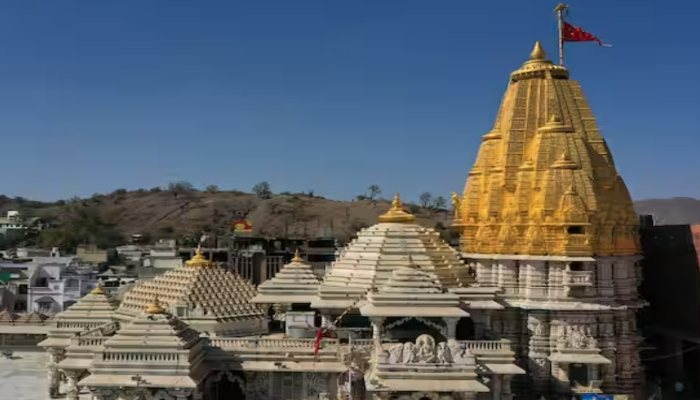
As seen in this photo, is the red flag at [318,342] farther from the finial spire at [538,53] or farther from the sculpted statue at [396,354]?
the finial spire at [538,53]

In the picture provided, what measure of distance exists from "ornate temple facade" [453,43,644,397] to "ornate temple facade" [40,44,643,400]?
0.06m

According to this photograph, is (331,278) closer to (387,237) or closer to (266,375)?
(387,237)

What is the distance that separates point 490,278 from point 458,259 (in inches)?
60.6

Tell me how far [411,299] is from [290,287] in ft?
24.0

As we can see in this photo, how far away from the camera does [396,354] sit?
21.0 metres


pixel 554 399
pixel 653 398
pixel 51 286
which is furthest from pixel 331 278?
pixel 51 286

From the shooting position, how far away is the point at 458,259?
27.8 metres

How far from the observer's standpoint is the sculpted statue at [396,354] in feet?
68.5

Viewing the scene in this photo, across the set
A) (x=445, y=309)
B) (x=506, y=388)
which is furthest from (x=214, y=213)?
(x=506, y=388)

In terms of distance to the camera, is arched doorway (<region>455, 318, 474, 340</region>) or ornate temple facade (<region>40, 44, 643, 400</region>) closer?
ornate temple facade (<region>40, 44, 643, 400</region>)

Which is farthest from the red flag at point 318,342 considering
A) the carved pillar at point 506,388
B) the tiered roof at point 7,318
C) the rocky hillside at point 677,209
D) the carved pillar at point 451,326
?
the rocky hillside at point 677,209

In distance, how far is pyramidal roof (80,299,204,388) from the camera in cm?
2042

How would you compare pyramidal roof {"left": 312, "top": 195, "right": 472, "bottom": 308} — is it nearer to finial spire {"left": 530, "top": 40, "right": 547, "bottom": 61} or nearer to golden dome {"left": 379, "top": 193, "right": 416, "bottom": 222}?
golden dome {"left": 379, "top": 193, "right": 416, "bottom": 222}

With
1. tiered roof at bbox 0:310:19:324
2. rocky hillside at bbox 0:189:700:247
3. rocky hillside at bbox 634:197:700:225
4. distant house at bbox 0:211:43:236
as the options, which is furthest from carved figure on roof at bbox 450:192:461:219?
distant house at bbox 0:211:43:236
